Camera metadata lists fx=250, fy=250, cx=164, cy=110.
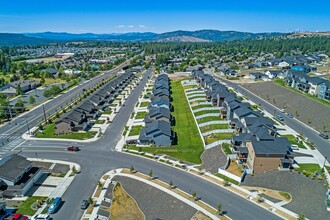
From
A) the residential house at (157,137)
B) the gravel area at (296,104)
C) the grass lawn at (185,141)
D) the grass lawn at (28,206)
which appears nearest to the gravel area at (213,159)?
the grass lawn at (185,141)

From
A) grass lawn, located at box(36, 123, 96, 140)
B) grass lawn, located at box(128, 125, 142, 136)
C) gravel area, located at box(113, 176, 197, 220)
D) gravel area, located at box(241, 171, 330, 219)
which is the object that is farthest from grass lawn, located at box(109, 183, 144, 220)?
grass lawn, located at box(36, 123, 96, 140)

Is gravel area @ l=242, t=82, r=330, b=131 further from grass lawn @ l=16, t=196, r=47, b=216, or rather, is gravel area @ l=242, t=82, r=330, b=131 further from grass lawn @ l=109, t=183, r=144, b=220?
grass lawn @ l=16, t=196, r=47, b=216

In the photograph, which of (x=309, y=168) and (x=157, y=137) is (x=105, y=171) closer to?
(x=157, y=137)

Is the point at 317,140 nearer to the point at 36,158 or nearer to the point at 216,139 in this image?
the point at 216,139

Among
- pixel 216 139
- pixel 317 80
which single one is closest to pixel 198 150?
pixel 216 139

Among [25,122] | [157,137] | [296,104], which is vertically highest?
[296,104]

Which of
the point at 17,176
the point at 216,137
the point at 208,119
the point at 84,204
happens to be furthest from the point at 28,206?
the point at 208,119
